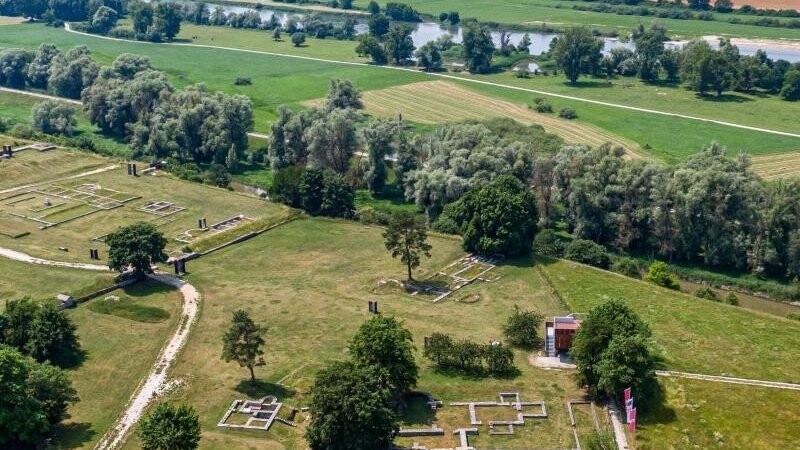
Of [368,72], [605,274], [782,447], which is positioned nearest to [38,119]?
[368,72]

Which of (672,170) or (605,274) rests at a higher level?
(672,170)

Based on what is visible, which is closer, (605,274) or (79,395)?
(79,395)

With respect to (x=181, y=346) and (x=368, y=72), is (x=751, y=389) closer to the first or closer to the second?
(x=181, y=346)

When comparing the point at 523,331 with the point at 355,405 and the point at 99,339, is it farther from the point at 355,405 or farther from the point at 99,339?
the point at 99,339

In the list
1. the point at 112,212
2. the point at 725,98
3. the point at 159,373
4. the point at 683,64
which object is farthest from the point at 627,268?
the point at 683,64

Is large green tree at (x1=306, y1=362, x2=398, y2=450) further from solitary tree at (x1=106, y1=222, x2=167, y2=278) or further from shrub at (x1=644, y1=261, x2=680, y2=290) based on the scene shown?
shrub at (x1=644, y1=261, x2=680, y2=290)

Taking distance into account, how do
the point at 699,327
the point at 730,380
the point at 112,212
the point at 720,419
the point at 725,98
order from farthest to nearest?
1. the point at 725,98
2. the point at 112,212
3. the point at 699,327
4. the point at 730,380
5. the point at 720,419

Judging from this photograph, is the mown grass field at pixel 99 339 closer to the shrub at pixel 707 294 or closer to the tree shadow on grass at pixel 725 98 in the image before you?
the shrub at pixel 707 294
